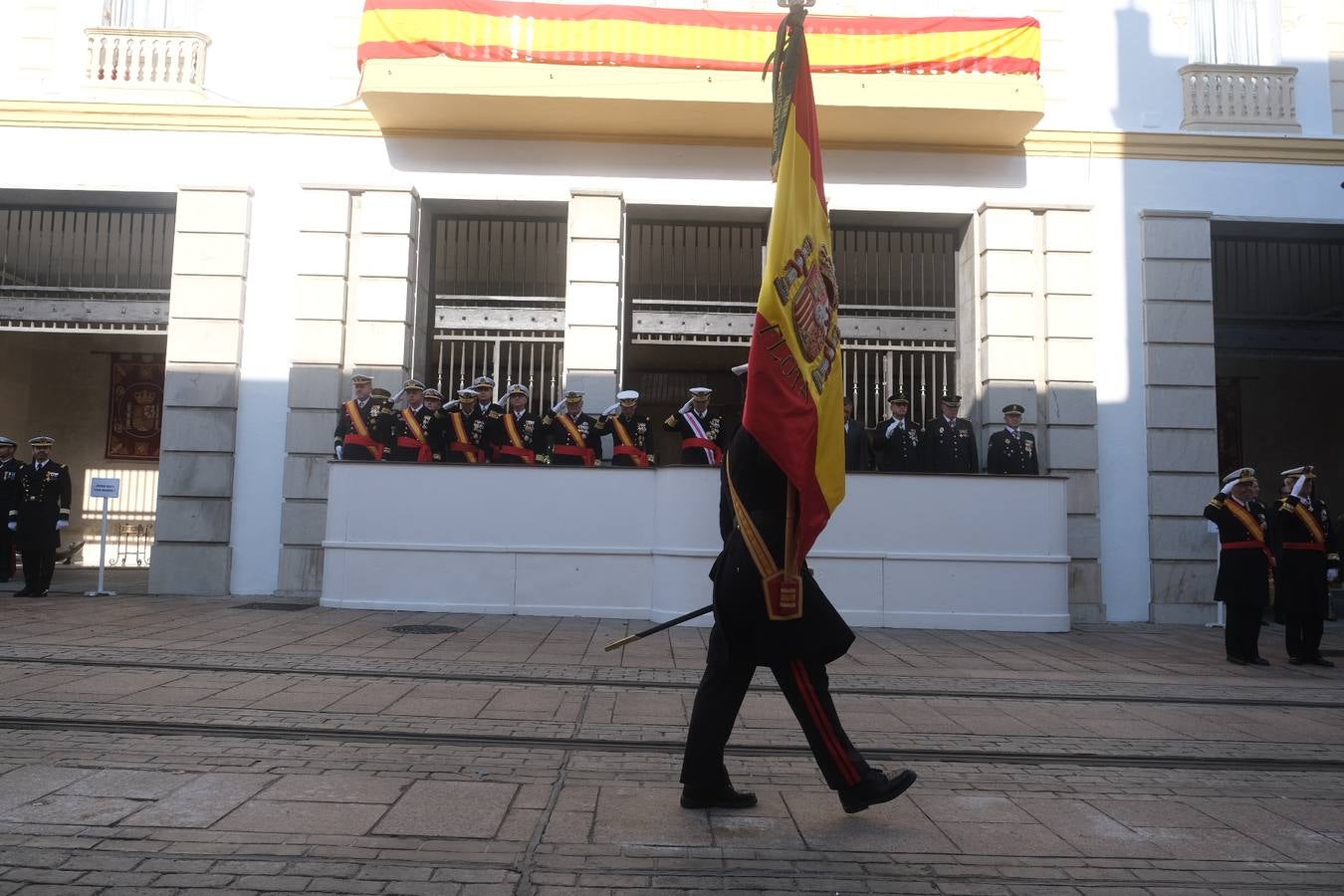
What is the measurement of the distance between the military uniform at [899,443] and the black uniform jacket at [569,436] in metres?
3.31

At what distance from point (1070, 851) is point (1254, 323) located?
1214 cm

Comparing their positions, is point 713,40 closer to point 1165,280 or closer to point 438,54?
point 438,54

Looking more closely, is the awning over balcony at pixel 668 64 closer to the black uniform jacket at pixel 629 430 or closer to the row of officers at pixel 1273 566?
the black uniform jacket at pixel 629 430

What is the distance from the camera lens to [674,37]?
38.9 feet

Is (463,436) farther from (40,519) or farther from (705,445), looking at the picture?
(40,519)

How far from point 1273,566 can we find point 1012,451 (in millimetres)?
3129

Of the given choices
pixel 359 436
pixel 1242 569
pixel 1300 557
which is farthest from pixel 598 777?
pixel 1300 557

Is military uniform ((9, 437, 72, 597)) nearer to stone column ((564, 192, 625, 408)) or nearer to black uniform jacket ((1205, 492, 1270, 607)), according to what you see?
stone column ((564, 192, 625, 408))

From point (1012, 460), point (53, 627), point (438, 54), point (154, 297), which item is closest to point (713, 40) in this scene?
point (438, 54)

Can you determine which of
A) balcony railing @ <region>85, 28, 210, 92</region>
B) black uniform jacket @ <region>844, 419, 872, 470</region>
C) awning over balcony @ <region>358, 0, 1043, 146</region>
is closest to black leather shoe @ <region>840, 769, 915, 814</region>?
black uniform jacket @ <region>844, 419, 872, 470</region>

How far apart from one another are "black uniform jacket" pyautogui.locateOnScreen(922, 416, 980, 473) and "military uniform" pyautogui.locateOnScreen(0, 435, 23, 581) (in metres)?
11.4

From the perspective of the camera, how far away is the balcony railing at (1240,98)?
1270cm

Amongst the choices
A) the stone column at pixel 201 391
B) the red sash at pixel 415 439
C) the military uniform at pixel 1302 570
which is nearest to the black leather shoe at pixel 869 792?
the military uniform at pixel 1302 570

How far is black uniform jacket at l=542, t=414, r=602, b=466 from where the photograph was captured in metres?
11.2
